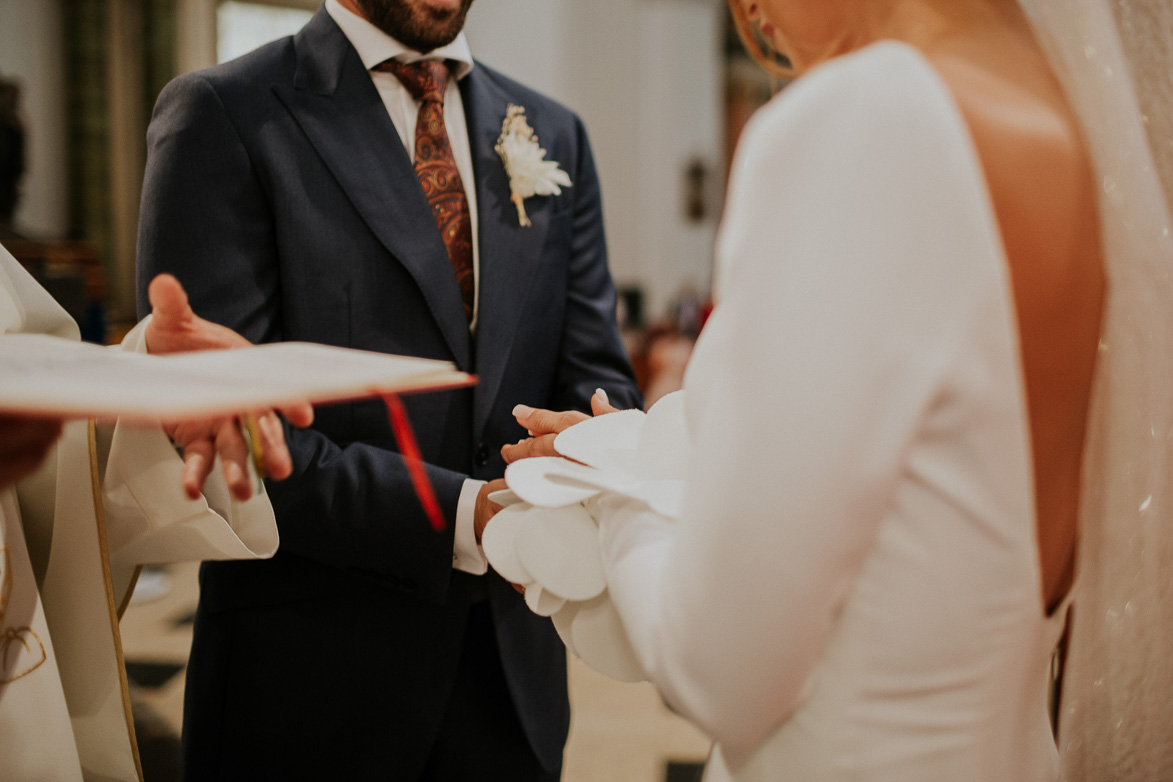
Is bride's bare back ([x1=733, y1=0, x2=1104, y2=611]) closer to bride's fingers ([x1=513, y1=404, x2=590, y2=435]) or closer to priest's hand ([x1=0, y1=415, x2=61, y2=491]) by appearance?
bride's fingers ([x1=513, y1=404, x2=590, y2=435])

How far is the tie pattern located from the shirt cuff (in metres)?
0.30

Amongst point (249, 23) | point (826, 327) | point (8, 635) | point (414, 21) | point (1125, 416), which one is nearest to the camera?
point (826, 327)

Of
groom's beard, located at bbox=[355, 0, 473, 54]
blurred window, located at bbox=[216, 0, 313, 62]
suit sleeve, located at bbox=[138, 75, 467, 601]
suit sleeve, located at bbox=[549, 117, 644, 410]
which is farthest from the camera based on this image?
blurred window, located at bbox=[216, 0, 313, 62]

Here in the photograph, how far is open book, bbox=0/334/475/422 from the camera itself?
0.54m

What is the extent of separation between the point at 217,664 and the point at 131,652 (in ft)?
7.95

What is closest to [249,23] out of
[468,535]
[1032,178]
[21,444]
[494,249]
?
[494,249]

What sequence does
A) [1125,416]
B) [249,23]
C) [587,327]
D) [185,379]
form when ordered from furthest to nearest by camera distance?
1. [249,23]
2. [587,327]
3. [1125,416]
4. [185,379]

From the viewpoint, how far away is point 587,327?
57.7 inches

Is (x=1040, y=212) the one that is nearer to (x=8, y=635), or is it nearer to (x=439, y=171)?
(x=439, y=171)

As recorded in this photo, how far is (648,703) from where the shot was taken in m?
2.98

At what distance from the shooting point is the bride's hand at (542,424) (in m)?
1.02

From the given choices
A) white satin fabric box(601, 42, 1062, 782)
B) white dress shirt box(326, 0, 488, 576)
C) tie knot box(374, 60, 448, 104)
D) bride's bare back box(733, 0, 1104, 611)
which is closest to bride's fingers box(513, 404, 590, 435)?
white dress shirt box(326, 0, 488, 576)

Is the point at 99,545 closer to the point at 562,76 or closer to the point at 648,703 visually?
the point at 648,703

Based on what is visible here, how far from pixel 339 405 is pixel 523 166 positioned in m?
0.51
